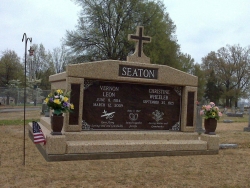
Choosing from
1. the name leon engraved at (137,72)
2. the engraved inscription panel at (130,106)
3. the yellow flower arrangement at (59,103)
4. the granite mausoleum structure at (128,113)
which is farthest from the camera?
the name leon engraved at (137,72)

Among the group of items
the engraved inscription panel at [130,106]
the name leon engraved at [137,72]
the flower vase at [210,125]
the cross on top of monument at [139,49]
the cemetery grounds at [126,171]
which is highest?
the cross on top of monument at [139,49]

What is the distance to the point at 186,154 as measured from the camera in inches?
315

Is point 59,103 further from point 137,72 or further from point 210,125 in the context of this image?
point 210,125

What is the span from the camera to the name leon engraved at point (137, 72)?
26.1 feet

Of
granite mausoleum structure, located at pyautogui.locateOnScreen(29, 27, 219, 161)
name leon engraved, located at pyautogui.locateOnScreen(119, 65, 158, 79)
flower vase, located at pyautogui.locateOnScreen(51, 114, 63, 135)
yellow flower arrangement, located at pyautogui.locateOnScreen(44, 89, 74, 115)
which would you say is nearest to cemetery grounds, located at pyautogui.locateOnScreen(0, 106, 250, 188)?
granite mausoleum structure, located at pyautogui.locateOnScreen(29, 27, 219, 161)

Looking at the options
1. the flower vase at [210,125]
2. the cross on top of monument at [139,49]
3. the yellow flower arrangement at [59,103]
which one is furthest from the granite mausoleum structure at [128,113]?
the yellow flower arrangement at [59,103]

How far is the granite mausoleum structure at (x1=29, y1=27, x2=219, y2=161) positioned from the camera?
7227 millimetres

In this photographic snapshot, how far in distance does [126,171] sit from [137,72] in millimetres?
2957

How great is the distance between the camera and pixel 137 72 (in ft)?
26.7

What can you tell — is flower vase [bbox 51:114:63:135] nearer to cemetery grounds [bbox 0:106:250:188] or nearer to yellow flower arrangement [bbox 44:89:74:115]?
yellow flower arrangement [bbox 44:89:74:115]

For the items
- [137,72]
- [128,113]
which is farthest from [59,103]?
[137,72]

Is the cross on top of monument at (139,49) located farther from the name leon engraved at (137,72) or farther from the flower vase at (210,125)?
the flower vase at (210,125)

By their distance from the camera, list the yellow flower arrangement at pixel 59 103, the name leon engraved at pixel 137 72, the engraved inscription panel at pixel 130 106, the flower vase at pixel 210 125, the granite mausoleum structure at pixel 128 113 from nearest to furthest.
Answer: the yellow flower arrangement at pixel 59 103 < the granite mausoleum structure at pixel 128 113 < the engraved inscription panel at pixel 130 106 < the name leon engraved at pixel 137 72 < the flower vase at pixel 210 125

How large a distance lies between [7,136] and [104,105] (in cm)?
443
